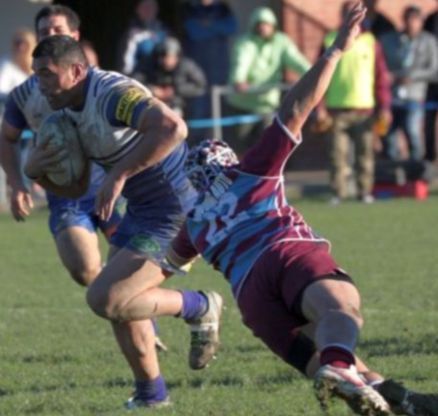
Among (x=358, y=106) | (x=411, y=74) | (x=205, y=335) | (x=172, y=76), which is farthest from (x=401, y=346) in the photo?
(x=411, y=74)

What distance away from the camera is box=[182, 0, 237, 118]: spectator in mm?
20109

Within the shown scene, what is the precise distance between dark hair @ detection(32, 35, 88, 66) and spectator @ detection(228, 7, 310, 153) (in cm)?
1128

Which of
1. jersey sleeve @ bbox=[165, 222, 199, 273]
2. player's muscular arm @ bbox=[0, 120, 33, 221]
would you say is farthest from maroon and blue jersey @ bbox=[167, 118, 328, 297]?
player's muscular arm @ bbox=[0, 120, 33, 221]

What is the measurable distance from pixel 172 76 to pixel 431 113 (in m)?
3.42

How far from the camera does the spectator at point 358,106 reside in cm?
1812

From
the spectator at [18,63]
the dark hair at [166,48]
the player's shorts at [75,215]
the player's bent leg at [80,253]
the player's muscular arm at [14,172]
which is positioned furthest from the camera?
the dark hair at [166,48]

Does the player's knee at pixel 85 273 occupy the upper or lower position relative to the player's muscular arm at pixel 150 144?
lower

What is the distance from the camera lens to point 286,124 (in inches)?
258

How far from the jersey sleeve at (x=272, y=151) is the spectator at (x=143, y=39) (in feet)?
40.2

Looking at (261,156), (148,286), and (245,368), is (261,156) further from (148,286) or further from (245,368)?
(245,368)

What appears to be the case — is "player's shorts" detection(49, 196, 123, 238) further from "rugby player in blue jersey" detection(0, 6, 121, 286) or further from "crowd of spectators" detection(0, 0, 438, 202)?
"crowd of spectators" detection(0, 0, 438, 202)

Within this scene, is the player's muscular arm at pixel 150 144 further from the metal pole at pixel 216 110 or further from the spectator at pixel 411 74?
the spectator at pixel 411 74

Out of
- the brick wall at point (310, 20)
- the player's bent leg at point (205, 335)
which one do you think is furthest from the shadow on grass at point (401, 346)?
the brick wall at point (310, 20)

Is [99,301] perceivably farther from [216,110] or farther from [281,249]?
[216,110]
